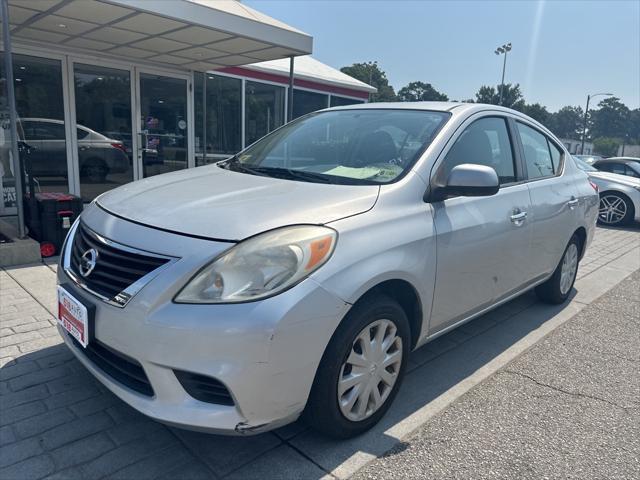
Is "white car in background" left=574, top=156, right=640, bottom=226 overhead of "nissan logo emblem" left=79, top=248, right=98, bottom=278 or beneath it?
beneath

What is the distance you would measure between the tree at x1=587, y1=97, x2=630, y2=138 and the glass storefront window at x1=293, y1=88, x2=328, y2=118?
119 metres

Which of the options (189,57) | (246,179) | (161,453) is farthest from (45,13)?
(161,453)

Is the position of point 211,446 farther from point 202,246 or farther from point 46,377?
point 46,377

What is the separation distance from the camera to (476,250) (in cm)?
304

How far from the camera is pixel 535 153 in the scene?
4102 millimetres

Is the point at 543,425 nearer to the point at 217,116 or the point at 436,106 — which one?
the point at 436,106

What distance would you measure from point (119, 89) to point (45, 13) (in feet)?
8.60

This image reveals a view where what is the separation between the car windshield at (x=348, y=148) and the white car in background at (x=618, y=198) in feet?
28.3

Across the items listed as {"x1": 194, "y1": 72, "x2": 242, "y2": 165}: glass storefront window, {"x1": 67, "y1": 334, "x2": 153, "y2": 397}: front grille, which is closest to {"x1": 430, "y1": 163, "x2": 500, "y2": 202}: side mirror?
{"x1": 67, "y1": 334, "x2": 153, "y2": 397}: front grille

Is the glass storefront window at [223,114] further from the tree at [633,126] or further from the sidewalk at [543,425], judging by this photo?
the tree at [633,126]

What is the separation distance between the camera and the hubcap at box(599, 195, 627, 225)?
10648 millimetres

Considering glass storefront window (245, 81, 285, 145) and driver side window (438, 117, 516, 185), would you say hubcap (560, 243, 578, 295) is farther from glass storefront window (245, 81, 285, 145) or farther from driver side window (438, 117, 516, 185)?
glass storefront window (245, 81, 285, 145)

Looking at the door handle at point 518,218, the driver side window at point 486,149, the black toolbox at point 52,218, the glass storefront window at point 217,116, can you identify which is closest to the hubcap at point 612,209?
the glass storefront window at point 217,116

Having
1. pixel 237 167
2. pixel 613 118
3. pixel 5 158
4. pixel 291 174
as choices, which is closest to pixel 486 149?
pixel 291 174
